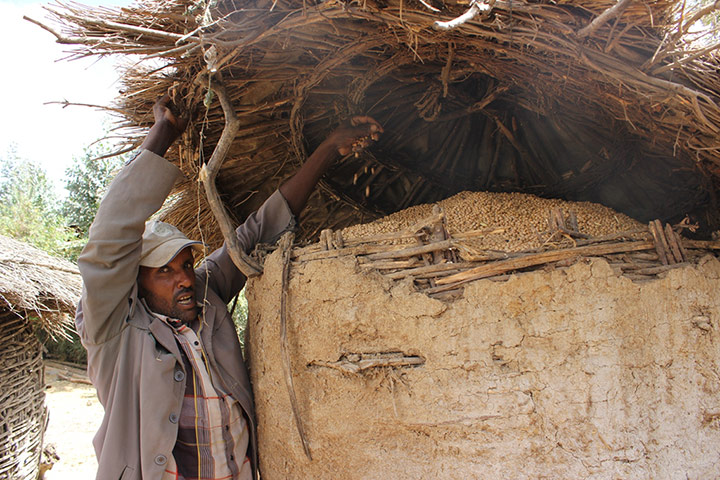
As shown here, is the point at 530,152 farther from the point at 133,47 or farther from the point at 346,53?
the point at 133,47

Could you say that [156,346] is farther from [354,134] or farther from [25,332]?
[25,332]

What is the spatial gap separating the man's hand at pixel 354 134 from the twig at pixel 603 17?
4.01 feet

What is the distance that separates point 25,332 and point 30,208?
1015cm

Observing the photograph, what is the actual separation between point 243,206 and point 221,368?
4.40 ft

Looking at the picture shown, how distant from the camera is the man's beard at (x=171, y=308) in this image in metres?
2.26

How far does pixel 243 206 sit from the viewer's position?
131 inches

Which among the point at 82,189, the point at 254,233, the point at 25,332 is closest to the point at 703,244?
the point at 254,233

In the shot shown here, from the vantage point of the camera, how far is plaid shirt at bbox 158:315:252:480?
210cm

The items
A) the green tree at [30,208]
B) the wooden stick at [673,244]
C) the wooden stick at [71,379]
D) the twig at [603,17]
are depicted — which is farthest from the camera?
the green tree at [30,208]

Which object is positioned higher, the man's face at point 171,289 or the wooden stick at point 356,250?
the wooden stick at point 356,250

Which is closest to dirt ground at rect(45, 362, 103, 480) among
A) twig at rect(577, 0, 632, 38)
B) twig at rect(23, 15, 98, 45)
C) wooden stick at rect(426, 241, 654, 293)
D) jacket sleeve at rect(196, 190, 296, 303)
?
jacket sleeve at rect(196, 190, 296, 303)

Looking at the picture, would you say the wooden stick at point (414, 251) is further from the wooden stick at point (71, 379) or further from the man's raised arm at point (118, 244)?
the wooden stick at point (71, 379)

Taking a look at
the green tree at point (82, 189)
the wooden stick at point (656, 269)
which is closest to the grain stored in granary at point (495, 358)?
the wooden stick at point (656, 269)

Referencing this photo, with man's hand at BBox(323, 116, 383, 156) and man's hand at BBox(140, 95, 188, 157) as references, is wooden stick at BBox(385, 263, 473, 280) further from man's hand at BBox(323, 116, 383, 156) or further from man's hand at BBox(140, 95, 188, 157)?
man's hand at BBox(140, 95, 188, 157)
